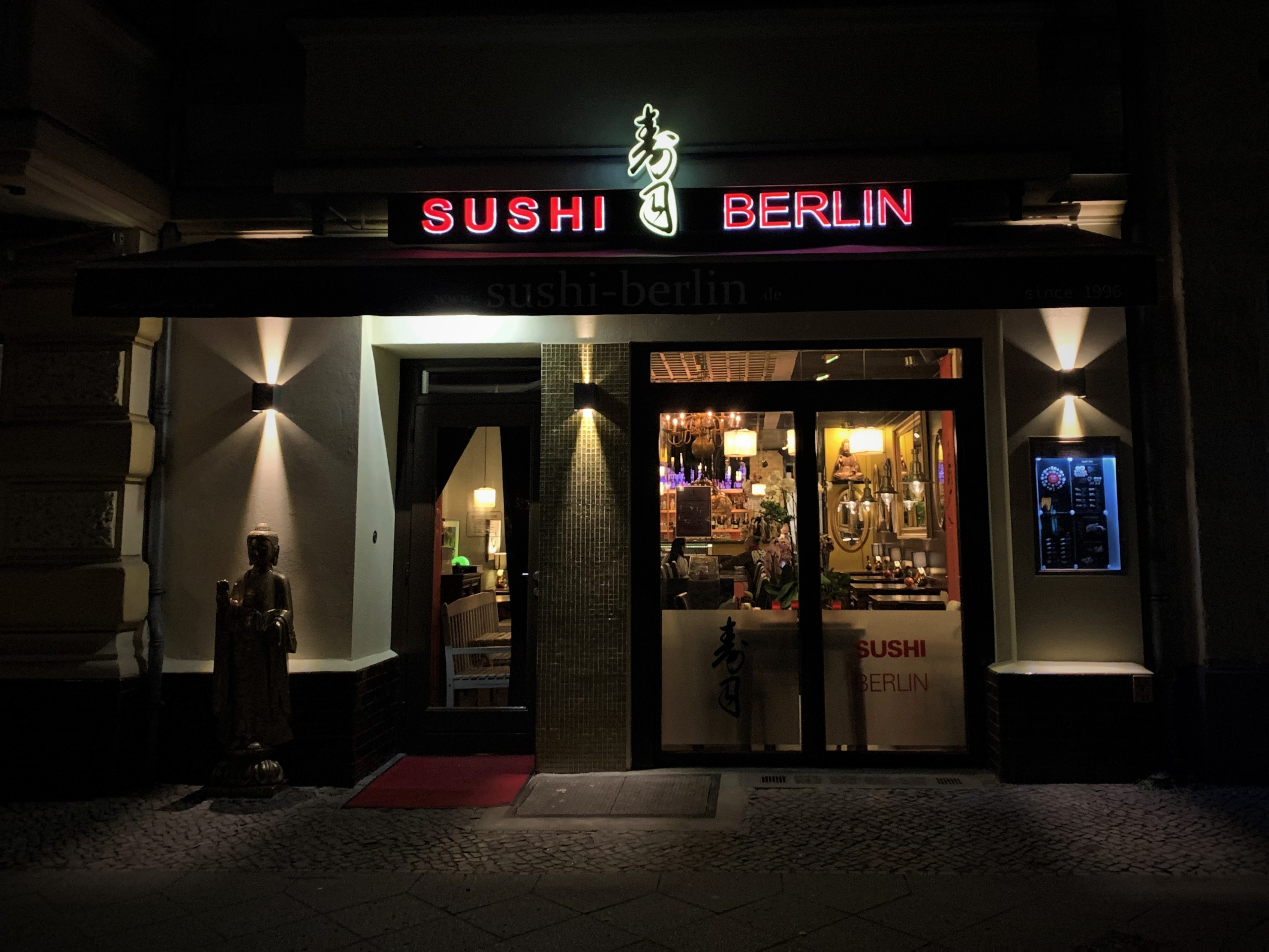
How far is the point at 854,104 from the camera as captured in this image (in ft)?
20.5

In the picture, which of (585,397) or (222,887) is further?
(585,397)

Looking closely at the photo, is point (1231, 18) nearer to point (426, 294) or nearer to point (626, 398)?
point (626, 398)

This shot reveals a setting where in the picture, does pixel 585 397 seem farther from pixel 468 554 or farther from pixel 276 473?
pixel 276 473

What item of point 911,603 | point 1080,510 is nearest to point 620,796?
point 911,603

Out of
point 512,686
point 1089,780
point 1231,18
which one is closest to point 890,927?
point 1089,780

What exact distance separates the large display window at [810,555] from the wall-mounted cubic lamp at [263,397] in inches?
104

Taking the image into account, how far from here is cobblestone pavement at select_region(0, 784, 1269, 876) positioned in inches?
175

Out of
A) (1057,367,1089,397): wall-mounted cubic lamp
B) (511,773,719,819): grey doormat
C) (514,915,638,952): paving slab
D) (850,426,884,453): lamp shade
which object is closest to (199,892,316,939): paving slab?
(514,915,638,952): paving slab

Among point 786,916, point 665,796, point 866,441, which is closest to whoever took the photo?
point 786,916

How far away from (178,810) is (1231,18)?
8.85m

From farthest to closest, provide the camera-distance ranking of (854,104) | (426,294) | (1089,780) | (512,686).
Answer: (512,686), (854,104), (1089,780), (426,294)

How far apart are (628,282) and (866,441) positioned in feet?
7.61

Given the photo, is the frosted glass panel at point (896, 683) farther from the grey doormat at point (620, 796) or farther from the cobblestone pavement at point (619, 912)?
the cobblestone pavement at point (619, 912)

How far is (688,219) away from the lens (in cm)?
573
